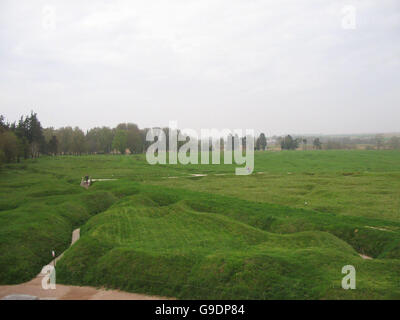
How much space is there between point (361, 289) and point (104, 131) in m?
129

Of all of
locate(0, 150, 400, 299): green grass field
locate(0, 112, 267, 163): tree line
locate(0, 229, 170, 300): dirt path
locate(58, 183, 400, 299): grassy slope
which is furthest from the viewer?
locate(0, 112, 267, 163): tree line

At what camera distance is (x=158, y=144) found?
122m

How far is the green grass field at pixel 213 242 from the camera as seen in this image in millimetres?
15930

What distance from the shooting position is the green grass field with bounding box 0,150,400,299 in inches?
627

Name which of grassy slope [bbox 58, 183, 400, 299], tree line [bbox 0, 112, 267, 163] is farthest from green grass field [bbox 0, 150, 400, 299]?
tree line [bbox 0, 112, 267, 163]

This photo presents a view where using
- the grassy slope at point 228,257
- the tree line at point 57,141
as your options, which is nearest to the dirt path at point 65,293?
the grassy slope at point 228,257

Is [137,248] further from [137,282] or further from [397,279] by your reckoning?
[397,279]

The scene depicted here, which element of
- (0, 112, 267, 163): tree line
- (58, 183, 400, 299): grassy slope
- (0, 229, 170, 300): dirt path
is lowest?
(0, 229, 170, 300): dirt path

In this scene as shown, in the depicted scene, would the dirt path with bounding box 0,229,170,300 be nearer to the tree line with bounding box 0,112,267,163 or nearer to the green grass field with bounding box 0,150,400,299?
the green grass field with bounding box 0,150,400,299

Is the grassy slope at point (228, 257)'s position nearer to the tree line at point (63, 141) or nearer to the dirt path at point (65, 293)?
the dirt path at point (65, 293)

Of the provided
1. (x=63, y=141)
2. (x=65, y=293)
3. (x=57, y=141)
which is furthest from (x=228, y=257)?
(x=63, y=141)

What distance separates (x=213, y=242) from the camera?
21.5 metres
